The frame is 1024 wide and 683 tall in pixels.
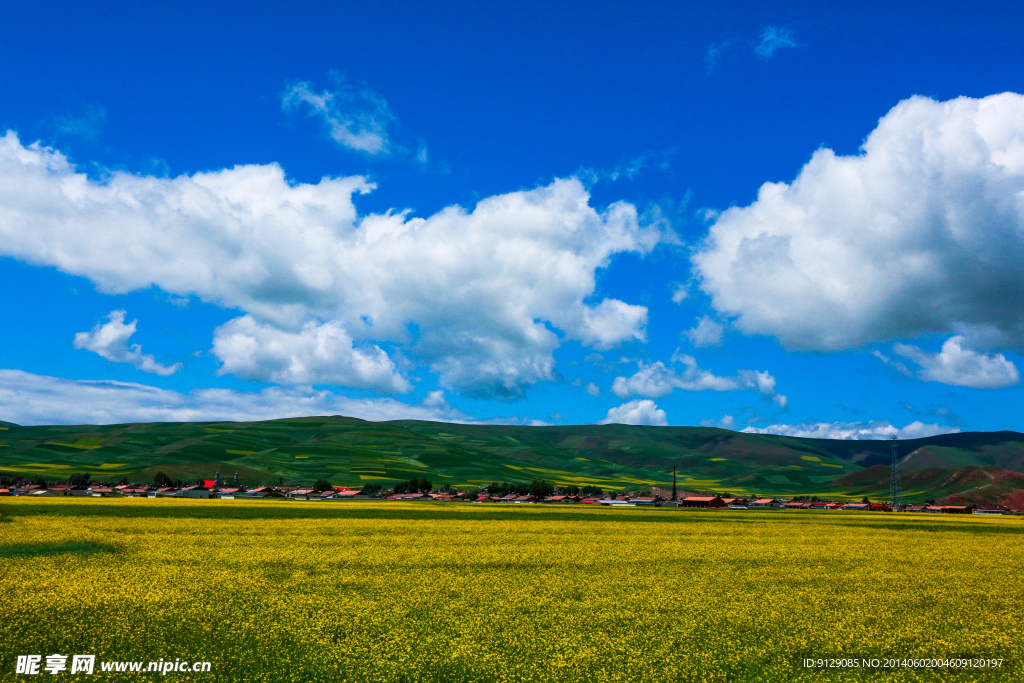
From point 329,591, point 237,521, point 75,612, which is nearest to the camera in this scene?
point 75,612

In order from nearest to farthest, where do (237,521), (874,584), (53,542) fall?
A: (874,584)
(53,542)
(237,521)

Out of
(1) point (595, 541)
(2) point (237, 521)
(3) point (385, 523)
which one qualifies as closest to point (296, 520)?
(2) point (237, 521)

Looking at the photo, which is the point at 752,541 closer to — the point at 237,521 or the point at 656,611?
the point at 656,611

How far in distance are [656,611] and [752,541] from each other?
30615 millimetres

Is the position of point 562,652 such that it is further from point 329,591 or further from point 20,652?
point 20,652

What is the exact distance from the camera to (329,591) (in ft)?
87.9

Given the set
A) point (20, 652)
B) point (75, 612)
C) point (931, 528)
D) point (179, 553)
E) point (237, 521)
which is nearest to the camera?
point (20, 652)

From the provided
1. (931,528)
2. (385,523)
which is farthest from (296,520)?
(931,528)

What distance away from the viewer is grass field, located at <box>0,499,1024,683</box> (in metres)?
18.3

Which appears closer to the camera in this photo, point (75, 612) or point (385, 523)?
point (75, 612)

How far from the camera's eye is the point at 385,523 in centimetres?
6278

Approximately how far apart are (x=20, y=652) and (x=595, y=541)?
37.4 m

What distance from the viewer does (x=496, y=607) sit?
2427 cm

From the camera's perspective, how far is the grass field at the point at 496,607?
18.3 meters
